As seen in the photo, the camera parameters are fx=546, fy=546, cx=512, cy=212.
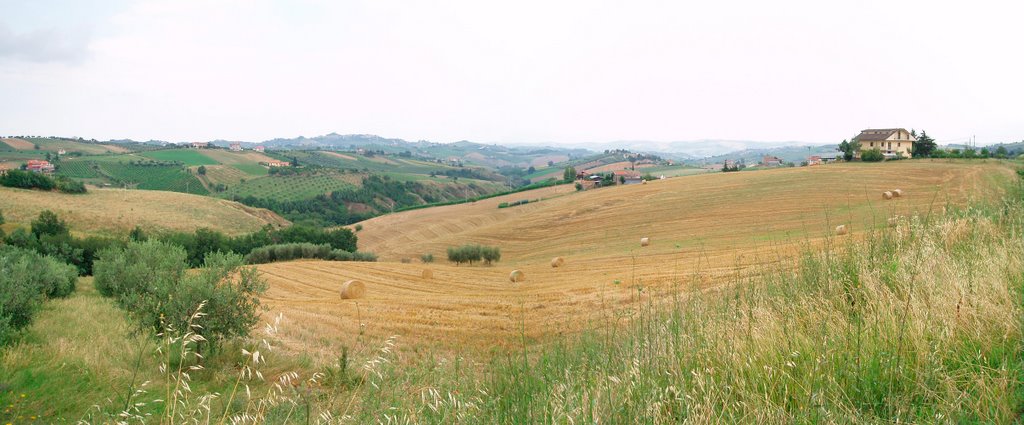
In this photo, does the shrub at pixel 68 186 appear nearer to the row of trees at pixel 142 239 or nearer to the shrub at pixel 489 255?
the row of trees at pixel 142 239

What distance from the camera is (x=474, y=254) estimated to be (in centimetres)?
4409

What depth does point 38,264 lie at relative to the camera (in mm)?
16609

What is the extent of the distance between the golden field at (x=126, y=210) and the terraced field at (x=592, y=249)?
2219cm

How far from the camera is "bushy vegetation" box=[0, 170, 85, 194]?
68.4m

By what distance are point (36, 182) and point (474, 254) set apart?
63.3m

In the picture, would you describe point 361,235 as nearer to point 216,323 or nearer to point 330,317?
point 330,317

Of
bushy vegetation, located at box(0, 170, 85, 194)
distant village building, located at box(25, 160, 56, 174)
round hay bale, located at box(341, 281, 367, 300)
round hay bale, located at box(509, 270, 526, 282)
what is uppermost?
distant village building, located at box(25, 160, 56, 174)

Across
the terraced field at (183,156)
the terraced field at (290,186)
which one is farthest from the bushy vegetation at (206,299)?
the terraced field at (183,156)

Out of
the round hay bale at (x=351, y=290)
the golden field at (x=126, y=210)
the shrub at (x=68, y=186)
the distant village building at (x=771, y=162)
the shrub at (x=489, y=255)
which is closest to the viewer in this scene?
the round hay bale at (x=351, y=290)

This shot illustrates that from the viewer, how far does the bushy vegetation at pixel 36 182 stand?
68375mm

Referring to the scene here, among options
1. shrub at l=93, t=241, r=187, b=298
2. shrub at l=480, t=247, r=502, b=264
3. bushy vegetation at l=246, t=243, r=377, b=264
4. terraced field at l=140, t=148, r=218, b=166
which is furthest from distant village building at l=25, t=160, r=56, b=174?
shrub at l=93, t=241, r=187, b=298

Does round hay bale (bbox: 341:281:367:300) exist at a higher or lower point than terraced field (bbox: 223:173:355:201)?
lower

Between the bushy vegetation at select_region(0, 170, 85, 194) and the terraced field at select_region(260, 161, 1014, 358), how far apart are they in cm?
3821

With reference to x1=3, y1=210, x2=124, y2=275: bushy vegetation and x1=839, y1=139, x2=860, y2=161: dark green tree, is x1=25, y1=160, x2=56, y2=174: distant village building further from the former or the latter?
x1=839, y1=139, x2=860, y2=161: dark green tree
